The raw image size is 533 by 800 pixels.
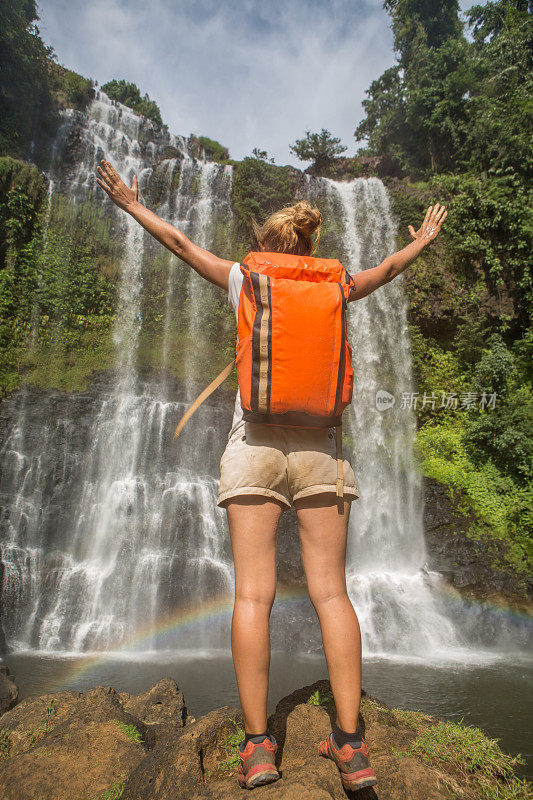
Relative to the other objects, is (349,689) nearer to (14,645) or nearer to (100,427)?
(14,645)

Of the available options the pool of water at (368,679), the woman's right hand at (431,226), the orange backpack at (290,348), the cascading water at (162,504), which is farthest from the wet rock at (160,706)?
the cascading water at (162,504)

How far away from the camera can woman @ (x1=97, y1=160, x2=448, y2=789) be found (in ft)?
5.38

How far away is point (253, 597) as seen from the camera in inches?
68.4

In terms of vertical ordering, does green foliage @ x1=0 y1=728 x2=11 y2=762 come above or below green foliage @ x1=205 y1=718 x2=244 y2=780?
below

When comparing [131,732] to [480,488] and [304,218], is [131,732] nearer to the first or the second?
[304,218]

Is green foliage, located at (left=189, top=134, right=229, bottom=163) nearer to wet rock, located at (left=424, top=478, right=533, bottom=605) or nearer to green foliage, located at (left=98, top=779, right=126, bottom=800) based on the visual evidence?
wet rock, located at (left=424, top=478, right=533, bottom=605)

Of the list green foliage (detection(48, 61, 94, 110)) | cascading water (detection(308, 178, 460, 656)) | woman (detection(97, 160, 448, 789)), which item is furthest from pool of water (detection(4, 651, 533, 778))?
green foliage (detection(48, 61, 94, 110))

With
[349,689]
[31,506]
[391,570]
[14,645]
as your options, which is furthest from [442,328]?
[349,689]

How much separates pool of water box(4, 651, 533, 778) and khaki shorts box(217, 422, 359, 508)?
385 centimetres

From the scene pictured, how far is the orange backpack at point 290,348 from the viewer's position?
1.81 metres

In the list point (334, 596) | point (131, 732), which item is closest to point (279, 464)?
point (334, 596)

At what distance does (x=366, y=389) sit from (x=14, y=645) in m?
9.53

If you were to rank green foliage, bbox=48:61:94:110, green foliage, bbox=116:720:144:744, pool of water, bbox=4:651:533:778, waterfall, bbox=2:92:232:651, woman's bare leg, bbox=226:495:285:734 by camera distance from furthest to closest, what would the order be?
green foliage, bbox=48:61:94:110 < waterfall, bbox=2:92:232:651 < pool of water, bbox=4:651:533:778 < green foliage, bbox=116:720:144:744 < woman's bare leg, bbox=226:495:285:734

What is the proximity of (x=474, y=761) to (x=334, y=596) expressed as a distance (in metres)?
1.04
